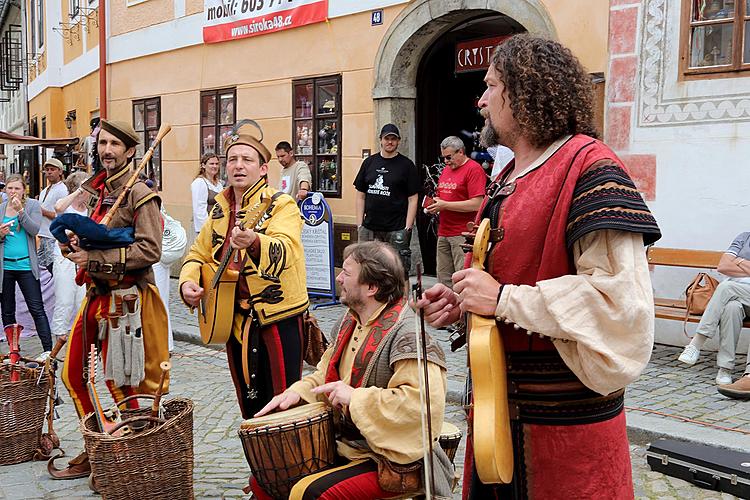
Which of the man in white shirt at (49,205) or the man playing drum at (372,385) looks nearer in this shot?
the man playing drum at (372,385)

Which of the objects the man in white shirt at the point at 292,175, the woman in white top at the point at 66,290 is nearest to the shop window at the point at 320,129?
the man in white shirt at the point at 292,175

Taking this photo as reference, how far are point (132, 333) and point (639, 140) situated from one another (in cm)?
471

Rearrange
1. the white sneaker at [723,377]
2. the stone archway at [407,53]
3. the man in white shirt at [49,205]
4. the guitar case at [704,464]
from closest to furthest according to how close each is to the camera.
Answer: the guitar case at [704,464] < the white sneaker at [723,377] < the man in white shirt at [49,205] < the stone archway at [407,53]

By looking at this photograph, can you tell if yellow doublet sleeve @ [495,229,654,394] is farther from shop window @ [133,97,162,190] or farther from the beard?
shop window @ [133,97,162,190]

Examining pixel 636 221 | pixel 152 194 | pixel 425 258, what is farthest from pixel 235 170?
pixel 425 258

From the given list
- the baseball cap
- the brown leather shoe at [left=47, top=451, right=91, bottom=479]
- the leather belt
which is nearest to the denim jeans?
the brown leather shoe at [left=47, top=451, right=91, bottom=479]

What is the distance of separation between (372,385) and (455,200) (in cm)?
523

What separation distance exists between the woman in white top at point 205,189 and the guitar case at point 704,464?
5.65 m

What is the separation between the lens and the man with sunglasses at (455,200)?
314 inches

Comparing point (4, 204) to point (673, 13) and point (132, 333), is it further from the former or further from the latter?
point (673, 13)

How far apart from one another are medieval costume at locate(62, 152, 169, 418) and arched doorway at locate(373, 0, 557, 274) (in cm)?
456

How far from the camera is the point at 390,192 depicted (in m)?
8.94

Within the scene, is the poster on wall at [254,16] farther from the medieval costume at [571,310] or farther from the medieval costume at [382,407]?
the medieval costume at [571,310]

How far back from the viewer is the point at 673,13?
6.98 meters
